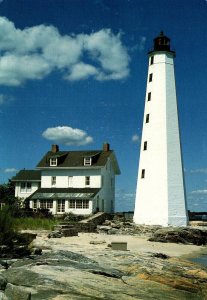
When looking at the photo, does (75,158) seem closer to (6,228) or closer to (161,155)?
(161,155)

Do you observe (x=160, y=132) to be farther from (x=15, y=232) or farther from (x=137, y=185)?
(x=15, y=232)

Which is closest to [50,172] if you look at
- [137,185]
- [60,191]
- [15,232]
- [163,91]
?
[60,191]

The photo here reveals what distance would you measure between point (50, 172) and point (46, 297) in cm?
3953

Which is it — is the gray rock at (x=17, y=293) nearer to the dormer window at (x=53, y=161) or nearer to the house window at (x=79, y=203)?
the house window at (x=79, y=203)

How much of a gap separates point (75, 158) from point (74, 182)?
3094 mm

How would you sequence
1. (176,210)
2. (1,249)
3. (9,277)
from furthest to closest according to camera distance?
(176,210), (1,249), (9,277)

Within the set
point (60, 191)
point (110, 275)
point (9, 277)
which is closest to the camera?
point (9, 277)

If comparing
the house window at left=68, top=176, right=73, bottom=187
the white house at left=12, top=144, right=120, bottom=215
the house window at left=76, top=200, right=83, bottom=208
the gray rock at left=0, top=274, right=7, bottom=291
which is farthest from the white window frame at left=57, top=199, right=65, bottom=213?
the gray rock at left=0, top=274, right=7, bottom=291

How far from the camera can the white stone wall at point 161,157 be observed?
1553 inches

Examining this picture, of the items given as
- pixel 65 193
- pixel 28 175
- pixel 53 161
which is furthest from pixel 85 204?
pixel 28 175

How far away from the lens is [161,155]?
4022 centimetres

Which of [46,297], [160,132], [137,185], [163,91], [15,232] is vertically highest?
[163,91]

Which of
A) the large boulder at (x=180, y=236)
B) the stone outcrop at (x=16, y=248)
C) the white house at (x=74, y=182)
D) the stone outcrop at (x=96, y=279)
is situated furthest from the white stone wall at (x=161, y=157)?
the stone outcrop at (x=16, y=248)

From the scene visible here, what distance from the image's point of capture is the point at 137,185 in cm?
4150
